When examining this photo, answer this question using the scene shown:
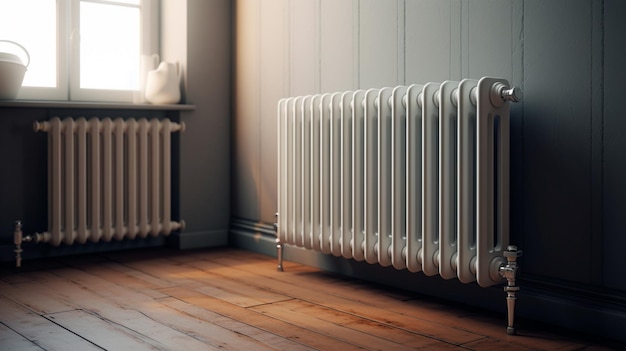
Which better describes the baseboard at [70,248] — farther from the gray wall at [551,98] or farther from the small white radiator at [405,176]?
the gray wall at [551,98]

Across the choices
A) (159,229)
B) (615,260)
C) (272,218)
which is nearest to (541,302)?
(615,260)

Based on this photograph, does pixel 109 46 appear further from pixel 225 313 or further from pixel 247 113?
pixel 225 313

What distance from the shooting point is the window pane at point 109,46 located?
10.8 ft

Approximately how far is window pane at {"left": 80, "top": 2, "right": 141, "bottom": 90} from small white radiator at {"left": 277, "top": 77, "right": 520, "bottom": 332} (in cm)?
100

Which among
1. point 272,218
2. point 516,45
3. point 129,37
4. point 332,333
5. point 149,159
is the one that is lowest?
point 332,333

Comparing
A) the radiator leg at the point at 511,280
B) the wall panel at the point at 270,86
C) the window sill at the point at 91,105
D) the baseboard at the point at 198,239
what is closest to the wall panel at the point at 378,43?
the wall panel at the point at 270,86

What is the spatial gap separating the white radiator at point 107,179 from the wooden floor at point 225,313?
0.21 meters

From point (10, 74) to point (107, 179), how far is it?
1.93 feet

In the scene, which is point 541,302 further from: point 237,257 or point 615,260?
point 237,257

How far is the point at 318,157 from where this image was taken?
8.62ft

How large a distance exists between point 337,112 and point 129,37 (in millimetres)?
1404

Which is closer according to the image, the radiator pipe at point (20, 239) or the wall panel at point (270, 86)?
the radiator pipe at point (20, 239)

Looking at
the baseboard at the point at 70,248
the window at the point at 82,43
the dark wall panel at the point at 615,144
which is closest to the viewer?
the dark wall panel at the point at 615,144

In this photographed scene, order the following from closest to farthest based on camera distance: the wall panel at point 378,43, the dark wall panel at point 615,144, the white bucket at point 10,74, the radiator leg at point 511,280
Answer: the dark wall panel at point 615,144 → the radiator leg at point 511,280 → the wall panel at point 378,43 → the white bucket at point 10,74
